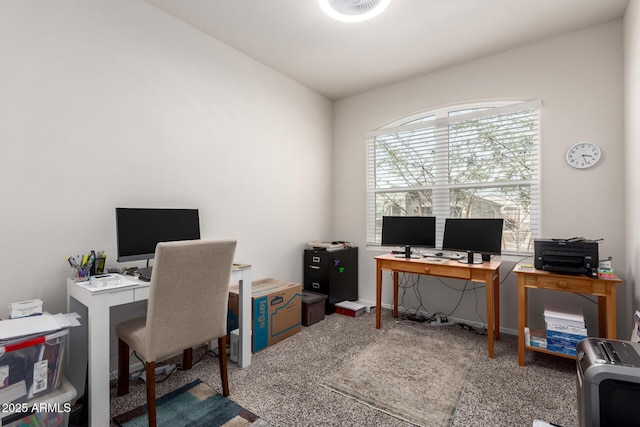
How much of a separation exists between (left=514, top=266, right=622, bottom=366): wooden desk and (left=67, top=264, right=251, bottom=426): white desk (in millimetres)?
2722

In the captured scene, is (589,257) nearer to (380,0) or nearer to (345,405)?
(345,405)

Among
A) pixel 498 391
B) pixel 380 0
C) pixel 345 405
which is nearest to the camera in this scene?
pixel 345 405

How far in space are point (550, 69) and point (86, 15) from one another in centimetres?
384

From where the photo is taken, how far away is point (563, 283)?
89.0 inches

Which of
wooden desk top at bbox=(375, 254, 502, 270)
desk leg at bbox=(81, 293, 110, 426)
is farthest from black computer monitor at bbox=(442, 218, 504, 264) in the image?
desk leg at bbox=(81, 293, 110, 426)

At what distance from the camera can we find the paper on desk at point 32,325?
1.38 meters

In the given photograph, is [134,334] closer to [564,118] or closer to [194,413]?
[194,413]

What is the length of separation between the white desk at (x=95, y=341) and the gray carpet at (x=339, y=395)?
31 centimetres

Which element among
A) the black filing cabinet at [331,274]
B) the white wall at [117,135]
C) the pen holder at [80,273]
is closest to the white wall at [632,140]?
the black filing cabinet at [331,274]

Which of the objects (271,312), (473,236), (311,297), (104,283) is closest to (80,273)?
(104,283)

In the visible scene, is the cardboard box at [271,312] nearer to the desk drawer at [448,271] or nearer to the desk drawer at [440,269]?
the desk drawer at [440,269]

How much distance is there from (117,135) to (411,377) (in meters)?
2.80

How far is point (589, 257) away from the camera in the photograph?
2.22 meters

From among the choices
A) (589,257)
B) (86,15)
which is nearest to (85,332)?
(86,15)
